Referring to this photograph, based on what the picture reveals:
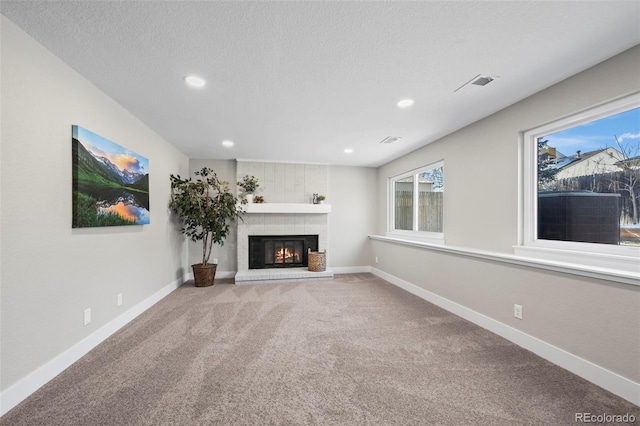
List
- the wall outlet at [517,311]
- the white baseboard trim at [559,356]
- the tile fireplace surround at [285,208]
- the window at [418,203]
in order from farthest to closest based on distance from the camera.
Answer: the tile fireplace surround at [285,208] < the window at [418,203] < the wall outlet at [517,311] < the white baseboard trim at [559,356]

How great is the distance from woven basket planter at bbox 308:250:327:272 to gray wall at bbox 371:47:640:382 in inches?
59.8

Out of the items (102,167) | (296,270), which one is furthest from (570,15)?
(296,270)

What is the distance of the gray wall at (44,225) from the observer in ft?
5.33

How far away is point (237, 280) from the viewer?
4.71 meters

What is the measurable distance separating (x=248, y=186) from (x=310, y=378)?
3792mm

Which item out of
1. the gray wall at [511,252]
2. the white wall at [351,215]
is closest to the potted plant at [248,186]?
the white wall at [351,215]

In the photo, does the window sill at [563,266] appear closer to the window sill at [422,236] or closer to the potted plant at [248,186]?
the window sill at [422,236]

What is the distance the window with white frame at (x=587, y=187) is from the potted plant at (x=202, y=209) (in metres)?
4.16

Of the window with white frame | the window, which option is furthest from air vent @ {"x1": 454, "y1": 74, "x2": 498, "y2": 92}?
the window

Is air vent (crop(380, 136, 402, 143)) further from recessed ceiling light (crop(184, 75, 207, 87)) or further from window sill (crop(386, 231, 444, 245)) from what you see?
recessed ceiling light (crop(184, 75, 207, 87))

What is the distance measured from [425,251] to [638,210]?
85.8 inches

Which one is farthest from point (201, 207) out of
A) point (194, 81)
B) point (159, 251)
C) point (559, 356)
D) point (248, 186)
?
point (559, 356)

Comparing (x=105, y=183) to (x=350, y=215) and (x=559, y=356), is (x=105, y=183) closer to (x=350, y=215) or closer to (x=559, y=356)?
(x=559, y=356)

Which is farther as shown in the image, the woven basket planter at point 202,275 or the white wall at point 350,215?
the white wall at point 350,215
